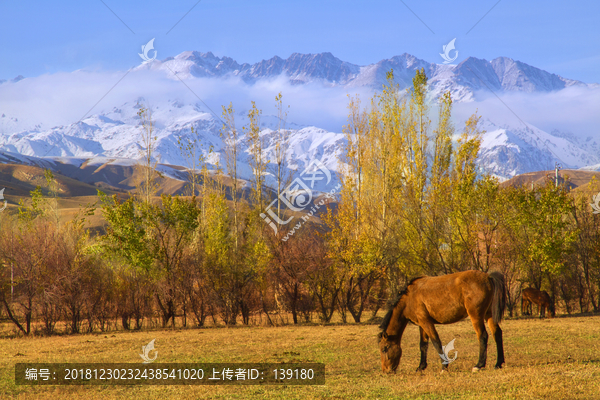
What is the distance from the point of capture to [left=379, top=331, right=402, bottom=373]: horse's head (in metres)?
9.62

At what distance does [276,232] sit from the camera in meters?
25.7

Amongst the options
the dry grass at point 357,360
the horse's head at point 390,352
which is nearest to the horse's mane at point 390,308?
the horse's head at point 390,352

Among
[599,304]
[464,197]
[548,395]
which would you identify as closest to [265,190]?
[464,197]

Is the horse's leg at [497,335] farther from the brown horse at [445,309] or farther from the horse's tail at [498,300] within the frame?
the horse's tail at [498,300]

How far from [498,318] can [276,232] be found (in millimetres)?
17446

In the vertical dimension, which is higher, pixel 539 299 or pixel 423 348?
pixel 423 348

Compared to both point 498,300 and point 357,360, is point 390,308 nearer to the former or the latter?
point 498,300

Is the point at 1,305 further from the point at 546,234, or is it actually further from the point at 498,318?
the point at 546,234

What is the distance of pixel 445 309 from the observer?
9.51 meters

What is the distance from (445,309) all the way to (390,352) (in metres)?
1.49

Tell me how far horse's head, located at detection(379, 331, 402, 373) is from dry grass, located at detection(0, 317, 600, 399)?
0.23 meters

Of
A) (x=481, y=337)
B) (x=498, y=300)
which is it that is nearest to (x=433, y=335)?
(x=481, y=337)
